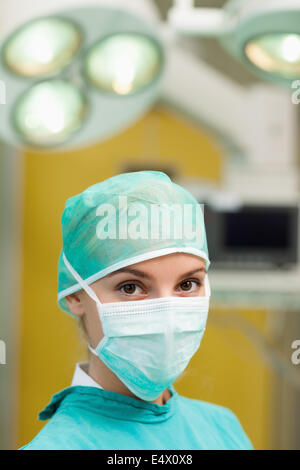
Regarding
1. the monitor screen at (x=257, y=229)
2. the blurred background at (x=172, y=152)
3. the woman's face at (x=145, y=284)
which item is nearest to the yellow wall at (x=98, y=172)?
the blurred background at (x=172, y=152)

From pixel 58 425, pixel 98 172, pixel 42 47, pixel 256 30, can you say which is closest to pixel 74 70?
pixel 42 47

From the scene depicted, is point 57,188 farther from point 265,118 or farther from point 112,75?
point 112,75

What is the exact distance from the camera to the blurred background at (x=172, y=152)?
0.76 m

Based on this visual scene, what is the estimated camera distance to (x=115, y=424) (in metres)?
0.62

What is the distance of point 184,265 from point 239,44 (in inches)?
16.4

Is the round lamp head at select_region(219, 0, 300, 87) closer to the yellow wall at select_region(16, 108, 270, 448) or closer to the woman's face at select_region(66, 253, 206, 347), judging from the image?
the woman's face at select_region(66, 253, 206, 347)

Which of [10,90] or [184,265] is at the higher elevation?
[10,90]

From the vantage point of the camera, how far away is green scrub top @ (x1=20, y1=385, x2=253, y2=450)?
0.59 metres

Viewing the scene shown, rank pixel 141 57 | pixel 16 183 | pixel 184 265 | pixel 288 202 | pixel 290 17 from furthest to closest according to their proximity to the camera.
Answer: pixel 16 183 → pixel 288 202 → pixel 141 57 → pixel 290 17 → pixel 184 265

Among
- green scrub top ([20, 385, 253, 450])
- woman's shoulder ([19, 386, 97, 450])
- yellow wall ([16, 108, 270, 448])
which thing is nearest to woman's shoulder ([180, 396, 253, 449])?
green scrub top ([20, 385, 253, 450])

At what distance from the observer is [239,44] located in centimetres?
81

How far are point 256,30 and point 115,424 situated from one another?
0.58 meters
